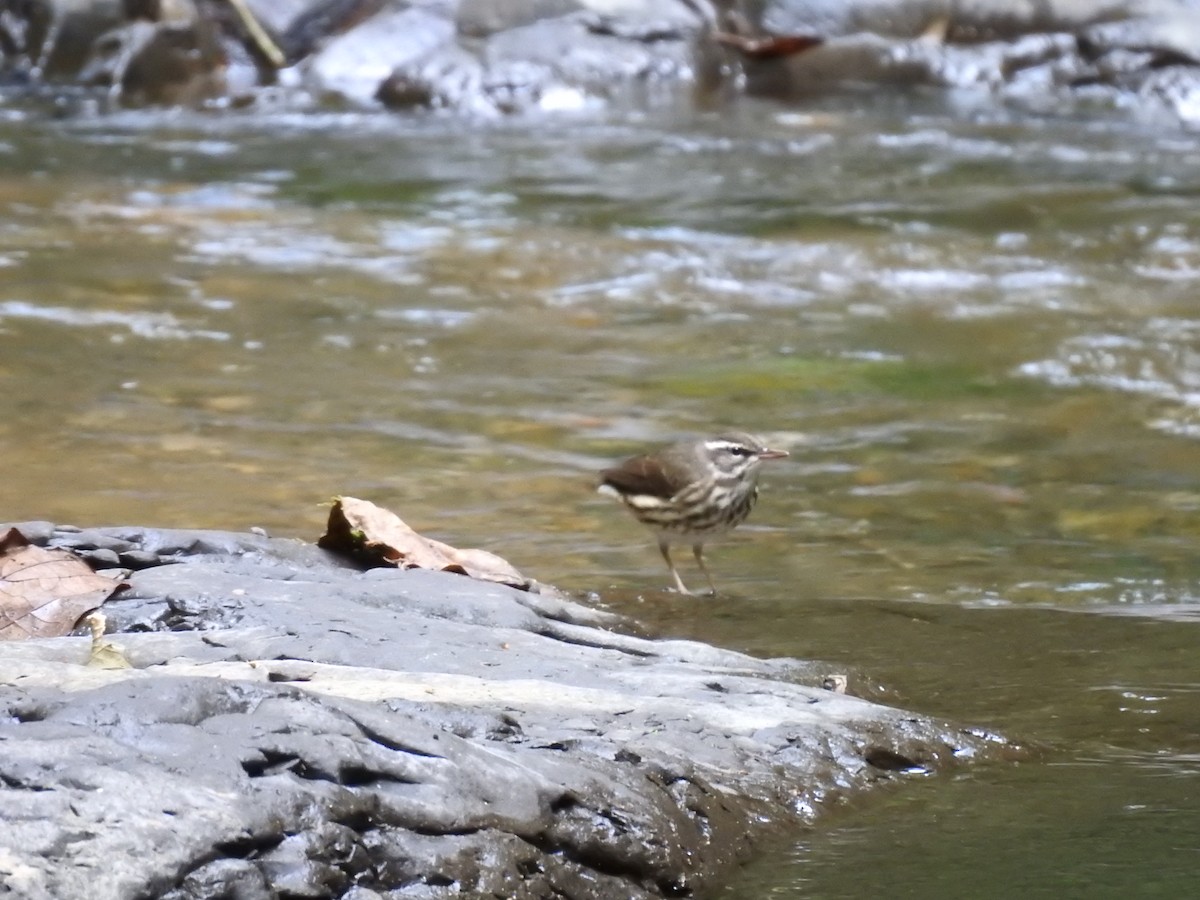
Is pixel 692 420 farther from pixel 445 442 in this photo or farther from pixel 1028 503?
pixel 1028 503

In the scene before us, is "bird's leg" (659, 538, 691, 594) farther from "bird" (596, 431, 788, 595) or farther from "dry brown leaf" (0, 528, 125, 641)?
"dry brown leaf" (0, 528, 125, 641)

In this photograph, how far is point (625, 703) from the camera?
151 inches

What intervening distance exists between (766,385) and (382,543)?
435 cm

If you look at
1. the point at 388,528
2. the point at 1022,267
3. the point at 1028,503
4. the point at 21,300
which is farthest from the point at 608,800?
the point at 1022,267

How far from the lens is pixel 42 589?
423cm

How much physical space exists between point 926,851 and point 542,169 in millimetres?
11916

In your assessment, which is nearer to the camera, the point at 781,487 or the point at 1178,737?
the point at 1178,737

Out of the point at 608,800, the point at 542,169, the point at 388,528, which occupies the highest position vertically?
the point at 608,800

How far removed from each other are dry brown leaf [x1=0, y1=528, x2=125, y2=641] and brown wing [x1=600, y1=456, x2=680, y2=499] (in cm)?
259

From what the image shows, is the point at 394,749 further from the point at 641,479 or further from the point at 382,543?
the point at 641,479

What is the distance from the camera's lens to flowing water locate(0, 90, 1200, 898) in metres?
4.59

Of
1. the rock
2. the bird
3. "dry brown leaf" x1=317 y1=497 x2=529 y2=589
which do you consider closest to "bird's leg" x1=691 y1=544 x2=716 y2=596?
the bird

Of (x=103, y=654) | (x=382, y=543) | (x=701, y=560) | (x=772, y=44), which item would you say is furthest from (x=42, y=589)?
(x=772, y=44)

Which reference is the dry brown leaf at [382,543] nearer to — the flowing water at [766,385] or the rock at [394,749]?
the rock at [394,749]
